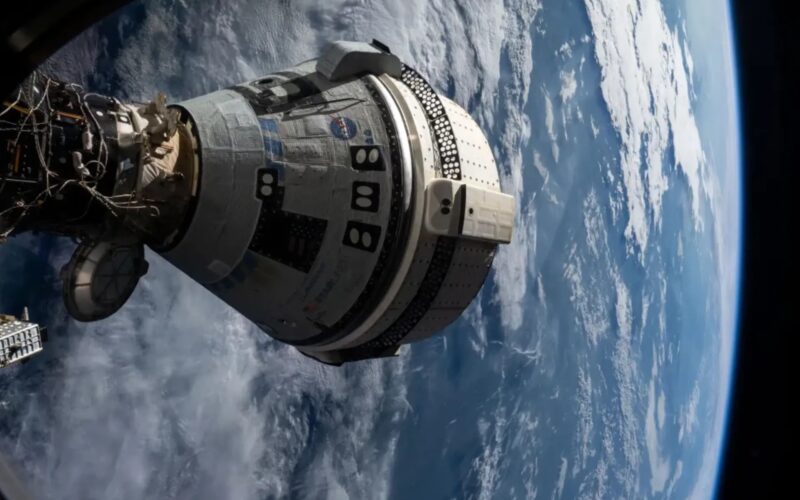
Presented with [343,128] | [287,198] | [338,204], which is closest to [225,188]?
[287,198]

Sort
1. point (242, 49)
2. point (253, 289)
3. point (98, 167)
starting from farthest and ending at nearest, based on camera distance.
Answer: point (242, 49) → point (253, 289) → point (98, 167)

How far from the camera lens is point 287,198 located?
6.66 metres

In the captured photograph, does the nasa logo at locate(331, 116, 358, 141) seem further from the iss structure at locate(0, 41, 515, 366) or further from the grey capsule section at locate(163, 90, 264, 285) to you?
the grey capsule section at locate(163, 90, 264, 285)

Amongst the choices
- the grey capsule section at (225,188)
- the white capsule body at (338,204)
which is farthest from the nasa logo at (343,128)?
the grey capsule section at (225,188)

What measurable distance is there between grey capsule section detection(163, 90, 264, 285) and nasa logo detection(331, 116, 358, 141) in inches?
34.3

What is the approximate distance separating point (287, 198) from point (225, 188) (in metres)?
0.70

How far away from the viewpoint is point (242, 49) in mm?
27875

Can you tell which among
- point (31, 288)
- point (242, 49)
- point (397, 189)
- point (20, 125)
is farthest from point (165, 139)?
point (242, 49)

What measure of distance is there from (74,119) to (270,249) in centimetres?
246

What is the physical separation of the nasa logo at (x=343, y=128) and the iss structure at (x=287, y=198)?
18 mm

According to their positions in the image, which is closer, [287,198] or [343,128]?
[287,198]

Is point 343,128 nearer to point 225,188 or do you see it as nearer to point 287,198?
point 287,198

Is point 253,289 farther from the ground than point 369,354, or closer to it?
farther from the ground

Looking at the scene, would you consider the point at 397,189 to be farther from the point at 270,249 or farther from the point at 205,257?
the point at 205,257
